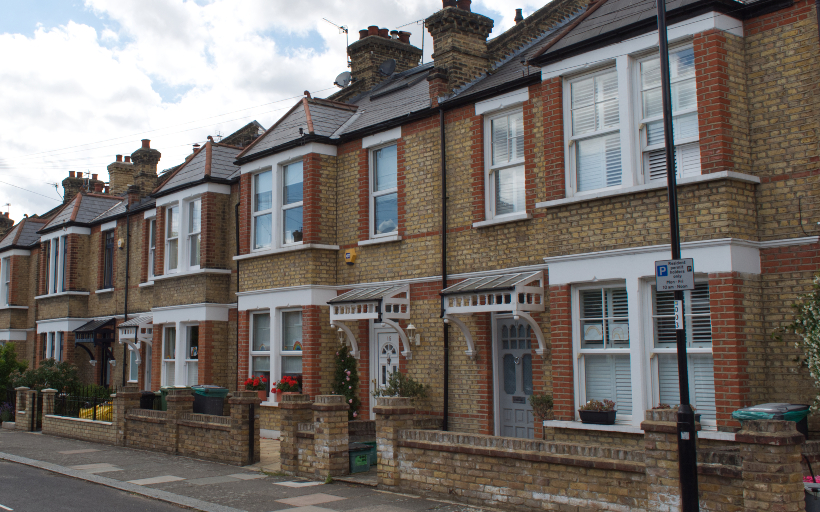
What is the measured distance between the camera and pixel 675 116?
977 cm

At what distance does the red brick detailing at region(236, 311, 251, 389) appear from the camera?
16.7 metres

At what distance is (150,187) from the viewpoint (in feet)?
78.8

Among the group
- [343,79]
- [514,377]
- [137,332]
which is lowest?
[514,377]

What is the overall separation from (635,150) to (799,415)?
3947 millimetres

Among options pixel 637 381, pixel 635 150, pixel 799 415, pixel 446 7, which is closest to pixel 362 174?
pixel 446 7

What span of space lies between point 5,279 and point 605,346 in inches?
1110

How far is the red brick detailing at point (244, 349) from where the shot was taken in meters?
16.7

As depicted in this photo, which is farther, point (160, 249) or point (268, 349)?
point (160, 249)

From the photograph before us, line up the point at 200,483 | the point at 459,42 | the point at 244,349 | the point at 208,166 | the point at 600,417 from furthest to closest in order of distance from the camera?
the point at 208,166, the point at 244,349, the point at 459,42, the point at 200,483, the point at 600,417

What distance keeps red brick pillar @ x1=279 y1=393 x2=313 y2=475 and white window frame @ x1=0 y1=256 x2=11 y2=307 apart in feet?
75.2

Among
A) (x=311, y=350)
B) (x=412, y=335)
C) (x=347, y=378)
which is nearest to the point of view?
(x=412, y=335)

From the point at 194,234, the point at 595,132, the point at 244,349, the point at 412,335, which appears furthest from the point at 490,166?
the point at 194,234

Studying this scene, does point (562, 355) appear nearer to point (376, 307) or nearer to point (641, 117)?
point (641, 117)

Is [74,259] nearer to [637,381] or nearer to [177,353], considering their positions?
[177,353]
